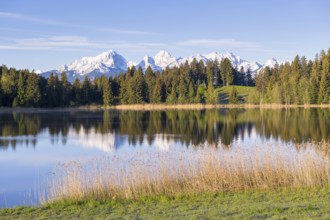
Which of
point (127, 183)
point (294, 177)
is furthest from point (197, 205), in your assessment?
point (294, 177)

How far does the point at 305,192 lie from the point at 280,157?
417 centimetres

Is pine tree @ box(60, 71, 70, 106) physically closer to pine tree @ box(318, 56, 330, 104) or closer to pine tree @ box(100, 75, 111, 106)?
pine tree @ box(100, 75, 111, 106)

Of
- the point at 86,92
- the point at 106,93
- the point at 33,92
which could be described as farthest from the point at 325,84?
the point at 33,92

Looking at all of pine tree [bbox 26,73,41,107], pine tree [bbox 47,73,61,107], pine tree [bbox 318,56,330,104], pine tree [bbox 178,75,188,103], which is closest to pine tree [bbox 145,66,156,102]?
pine tree [bbox 178,75,188,103]

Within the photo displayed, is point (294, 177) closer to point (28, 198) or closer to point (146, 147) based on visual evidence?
point (28, 198)

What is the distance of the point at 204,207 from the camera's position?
11.5 metres

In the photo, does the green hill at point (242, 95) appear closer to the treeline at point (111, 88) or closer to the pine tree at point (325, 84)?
the treeline at point (111, 88)

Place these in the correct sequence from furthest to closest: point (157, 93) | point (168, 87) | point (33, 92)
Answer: point (168, 87), point (157, 93), point (33, 92)

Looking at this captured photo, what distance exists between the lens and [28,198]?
15656mm

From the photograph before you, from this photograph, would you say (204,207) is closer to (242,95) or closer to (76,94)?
(76,94)

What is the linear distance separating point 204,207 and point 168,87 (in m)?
107

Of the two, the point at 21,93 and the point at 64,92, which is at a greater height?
the point at 64,92

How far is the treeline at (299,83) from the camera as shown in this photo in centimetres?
9131

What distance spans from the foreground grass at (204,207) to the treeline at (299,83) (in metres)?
82.2
